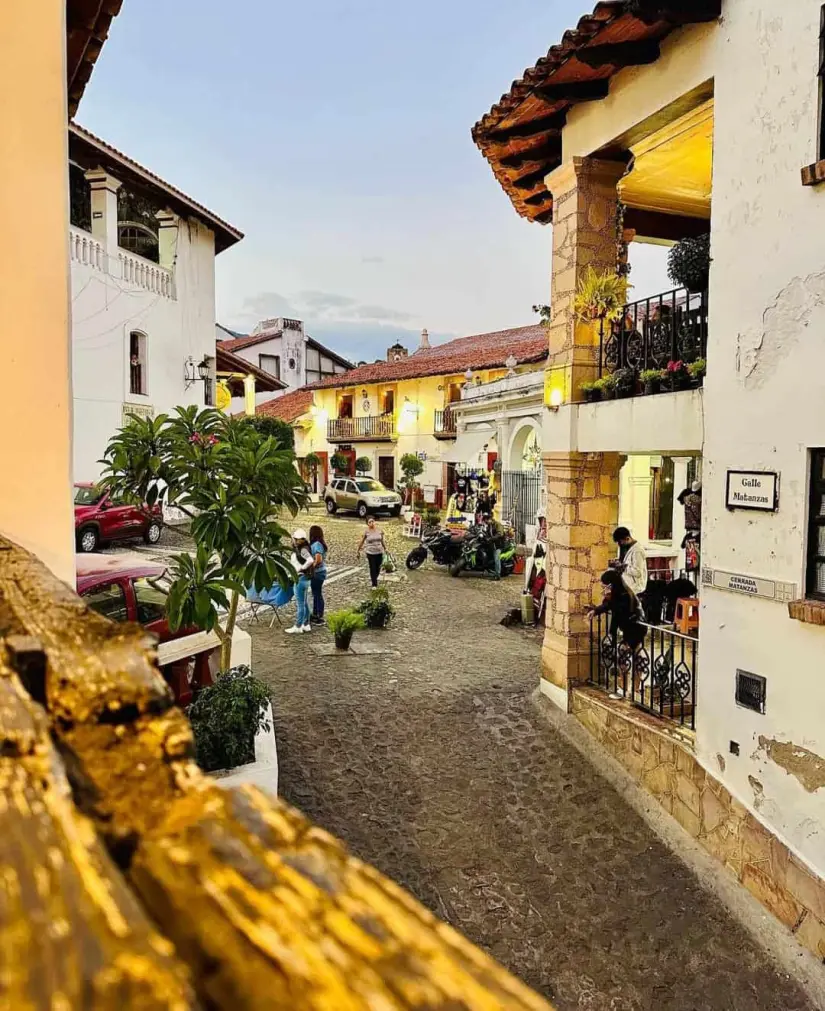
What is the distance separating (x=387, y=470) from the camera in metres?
36.0

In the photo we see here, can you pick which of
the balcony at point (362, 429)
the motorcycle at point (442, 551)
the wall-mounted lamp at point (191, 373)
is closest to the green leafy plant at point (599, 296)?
the motorcycle at point (442, 551)

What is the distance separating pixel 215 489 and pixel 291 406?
35626 mm

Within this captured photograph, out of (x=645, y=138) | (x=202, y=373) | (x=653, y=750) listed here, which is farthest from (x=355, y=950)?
(x=202, y=373)

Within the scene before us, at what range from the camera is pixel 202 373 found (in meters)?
21.7

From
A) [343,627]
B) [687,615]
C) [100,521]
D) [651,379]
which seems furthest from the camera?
[100,521]

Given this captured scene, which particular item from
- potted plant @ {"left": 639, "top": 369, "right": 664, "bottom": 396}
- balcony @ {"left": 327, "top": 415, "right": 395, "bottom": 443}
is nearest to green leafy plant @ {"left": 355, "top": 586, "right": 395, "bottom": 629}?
potted plant @ {"left": 639, "top": 369, "right": 664, "bottom": 396}

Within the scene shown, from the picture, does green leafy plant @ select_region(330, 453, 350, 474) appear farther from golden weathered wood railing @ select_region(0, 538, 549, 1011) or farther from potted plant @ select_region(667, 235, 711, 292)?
golden weathered wood railing @ select_region(0, 538, 549, 1011)

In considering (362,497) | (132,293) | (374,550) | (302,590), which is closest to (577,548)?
(302,590)

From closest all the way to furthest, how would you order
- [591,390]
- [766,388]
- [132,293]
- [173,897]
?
1. [173,897]
2. [766,388]
3. [591,390]
4. [132,293]

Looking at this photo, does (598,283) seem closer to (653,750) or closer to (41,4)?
(653,750)

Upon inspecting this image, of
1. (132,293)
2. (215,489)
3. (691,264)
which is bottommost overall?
(215,489)

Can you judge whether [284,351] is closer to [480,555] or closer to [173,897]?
[480,555]

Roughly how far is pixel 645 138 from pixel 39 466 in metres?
7.30

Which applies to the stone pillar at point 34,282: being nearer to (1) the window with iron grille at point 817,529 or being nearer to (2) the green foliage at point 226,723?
(2) the green foliage at point 226,723
